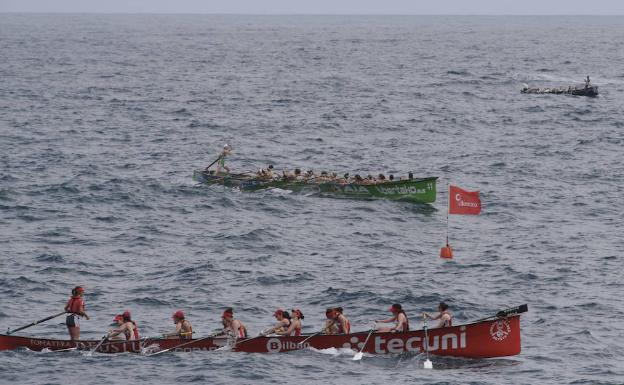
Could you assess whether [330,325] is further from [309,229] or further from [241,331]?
[309,229]

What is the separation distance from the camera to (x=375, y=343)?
32.8 metres

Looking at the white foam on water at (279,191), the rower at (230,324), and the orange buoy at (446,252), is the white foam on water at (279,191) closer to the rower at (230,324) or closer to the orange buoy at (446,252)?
the orange buoy at (446,252)

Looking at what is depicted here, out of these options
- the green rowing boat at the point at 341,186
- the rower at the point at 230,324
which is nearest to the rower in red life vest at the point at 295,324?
the rower at the point at 230,324

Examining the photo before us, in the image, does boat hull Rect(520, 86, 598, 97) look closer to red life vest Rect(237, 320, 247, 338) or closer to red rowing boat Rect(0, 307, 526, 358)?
red rowing boat Rect(0, 307, 526, 358)

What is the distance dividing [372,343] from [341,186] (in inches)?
940

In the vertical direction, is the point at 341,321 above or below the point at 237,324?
above

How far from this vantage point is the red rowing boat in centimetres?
3203

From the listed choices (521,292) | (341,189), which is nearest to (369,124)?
(341,189)

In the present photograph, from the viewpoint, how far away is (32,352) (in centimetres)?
3347

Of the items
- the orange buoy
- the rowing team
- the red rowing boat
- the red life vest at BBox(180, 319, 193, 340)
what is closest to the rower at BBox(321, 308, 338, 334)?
the rowing team

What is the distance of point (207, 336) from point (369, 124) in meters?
53.9

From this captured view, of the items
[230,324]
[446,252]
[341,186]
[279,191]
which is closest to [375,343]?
[230,324]

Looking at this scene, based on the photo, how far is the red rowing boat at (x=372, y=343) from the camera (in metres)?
32.0

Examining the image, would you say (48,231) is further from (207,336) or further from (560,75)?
(560,75)
